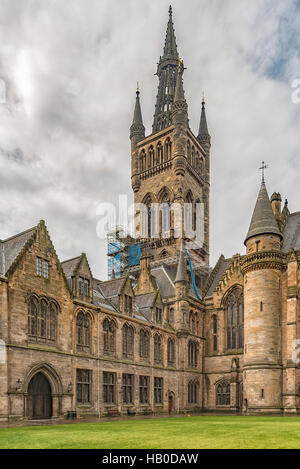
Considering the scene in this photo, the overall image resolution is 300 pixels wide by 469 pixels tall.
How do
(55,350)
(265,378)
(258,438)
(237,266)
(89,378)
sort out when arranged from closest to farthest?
(258,438), (55,350), (89,378), (265,378), (237,266)

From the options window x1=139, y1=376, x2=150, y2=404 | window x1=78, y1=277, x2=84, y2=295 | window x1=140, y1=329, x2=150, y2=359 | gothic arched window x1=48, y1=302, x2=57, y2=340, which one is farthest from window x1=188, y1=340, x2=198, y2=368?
gothic arched window x1=48, y1=302, x2=57, y2=340

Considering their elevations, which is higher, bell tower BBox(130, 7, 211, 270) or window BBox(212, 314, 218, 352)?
bell tower BBox(130, 7, 211, 270)

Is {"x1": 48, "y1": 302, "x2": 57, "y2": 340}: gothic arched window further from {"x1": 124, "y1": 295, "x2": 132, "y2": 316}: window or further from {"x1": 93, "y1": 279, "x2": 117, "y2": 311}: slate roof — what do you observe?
{"x1": 124, "y1": 295, "x2": 132, "y2": 316}: window

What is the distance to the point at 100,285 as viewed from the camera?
4153 cm

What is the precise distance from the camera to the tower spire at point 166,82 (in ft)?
259

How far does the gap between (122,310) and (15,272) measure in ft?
43.3

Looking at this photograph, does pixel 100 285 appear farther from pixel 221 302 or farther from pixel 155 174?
pixel 155 174

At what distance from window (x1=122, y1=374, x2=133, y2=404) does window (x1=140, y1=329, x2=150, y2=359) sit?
2950 mm

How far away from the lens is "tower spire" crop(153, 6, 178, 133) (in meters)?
79.0

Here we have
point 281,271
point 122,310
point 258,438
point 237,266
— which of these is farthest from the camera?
point 237,266

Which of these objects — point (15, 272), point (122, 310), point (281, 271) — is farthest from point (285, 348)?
point (15, 272)

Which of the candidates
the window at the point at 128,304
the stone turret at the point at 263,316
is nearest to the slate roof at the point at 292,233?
the stone turret at the point at 263,316

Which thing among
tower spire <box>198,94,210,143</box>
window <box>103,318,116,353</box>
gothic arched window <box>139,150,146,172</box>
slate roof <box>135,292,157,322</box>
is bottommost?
window <box>103,318,116,353</box>

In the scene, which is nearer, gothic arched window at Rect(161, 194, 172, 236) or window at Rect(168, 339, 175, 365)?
window at Rect(168, 339, 175, 365)
